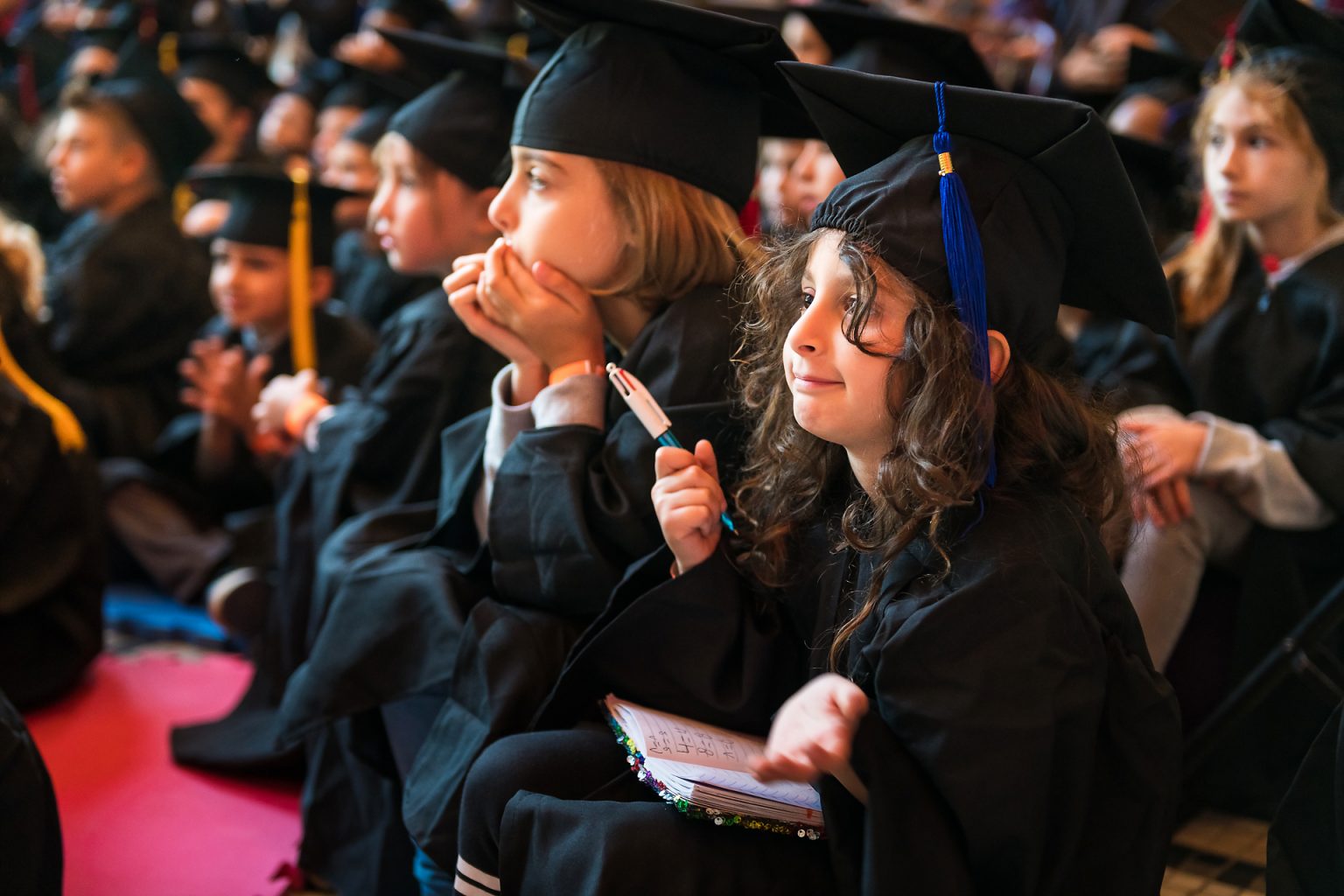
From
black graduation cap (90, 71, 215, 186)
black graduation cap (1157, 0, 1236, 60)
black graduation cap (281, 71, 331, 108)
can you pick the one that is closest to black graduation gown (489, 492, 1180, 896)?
black graduation cap (1157, 0, 1236, 60)

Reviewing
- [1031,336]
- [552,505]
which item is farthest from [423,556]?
[1031,336]

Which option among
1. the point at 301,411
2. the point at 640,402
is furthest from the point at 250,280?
the point at 640,402

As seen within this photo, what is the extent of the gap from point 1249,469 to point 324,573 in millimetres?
1675

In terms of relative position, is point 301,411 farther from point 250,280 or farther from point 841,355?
point 841,355

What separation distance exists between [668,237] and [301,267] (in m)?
1.58

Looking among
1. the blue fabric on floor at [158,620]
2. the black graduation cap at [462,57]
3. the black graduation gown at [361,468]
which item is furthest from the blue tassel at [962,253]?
the blue fabric on floor at [158,620]

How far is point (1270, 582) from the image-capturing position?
2.31m

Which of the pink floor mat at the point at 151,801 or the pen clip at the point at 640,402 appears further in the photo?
the pink floor mat at the point at 151,801

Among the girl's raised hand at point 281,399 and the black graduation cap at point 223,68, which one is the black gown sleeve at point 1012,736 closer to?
the girl's raised hand at point 281,399

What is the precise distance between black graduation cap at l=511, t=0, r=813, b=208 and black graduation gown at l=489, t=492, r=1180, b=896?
71 centimetres

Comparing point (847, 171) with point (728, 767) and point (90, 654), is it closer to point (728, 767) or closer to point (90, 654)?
point (728, 767)

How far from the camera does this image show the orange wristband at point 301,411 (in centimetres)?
283

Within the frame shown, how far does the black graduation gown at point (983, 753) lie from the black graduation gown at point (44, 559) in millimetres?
1741

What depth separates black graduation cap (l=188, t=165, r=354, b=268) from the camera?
10.6ft
